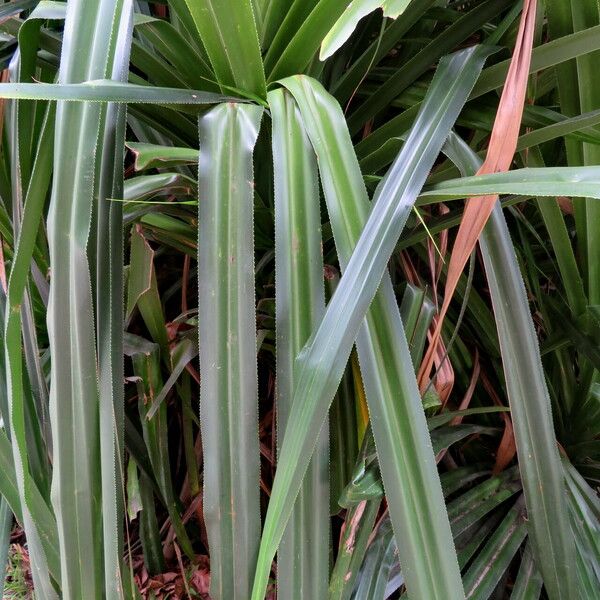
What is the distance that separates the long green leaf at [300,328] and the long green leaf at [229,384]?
19mm

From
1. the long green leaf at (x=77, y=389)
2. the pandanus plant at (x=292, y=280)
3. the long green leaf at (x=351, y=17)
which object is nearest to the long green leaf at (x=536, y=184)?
the pandanus plant at (x=292, y=280)

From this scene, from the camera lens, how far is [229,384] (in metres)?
0.31

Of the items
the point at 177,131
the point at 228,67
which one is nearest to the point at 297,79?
the point at 228,67

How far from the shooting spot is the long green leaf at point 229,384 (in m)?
0.31

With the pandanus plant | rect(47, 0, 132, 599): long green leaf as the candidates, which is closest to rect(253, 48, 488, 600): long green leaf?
the pandanus plant

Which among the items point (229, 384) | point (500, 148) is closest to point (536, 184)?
point (500, 148)

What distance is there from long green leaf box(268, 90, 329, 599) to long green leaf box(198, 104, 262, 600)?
0.02 m

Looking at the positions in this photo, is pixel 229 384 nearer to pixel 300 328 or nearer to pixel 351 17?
pixel 300 328

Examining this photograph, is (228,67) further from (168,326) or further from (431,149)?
(168,326)

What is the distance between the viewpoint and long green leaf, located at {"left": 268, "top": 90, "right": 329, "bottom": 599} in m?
0.32

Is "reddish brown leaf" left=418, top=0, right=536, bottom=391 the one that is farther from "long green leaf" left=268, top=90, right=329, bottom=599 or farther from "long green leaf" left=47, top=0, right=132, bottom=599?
"long green leaf" left=47, top=0, right=132, bottom=599

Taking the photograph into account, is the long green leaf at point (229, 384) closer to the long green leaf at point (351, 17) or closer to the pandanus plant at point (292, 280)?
the pandanus plant at point (292, 280)

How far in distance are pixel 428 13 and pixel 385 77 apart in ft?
0.28

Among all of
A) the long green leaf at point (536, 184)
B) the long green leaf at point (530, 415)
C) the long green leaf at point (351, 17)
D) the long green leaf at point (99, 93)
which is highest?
the long green leaf at point (351, 17)
